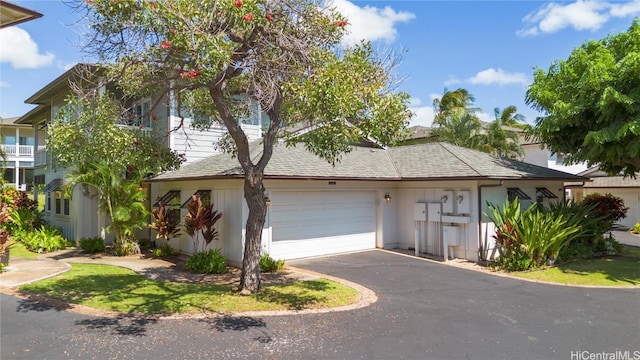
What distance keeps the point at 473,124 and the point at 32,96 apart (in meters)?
23.3

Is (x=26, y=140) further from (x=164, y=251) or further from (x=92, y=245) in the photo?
(x=164, y=251)

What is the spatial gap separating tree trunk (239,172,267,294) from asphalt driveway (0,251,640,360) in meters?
1.57

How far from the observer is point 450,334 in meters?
6.60

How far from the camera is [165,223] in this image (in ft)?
44.5

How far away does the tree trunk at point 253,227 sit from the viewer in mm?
8703

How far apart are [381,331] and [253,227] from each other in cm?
346

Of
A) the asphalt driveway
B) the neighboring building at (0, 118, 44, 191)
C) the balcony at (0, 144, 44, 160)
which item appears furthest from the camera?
the neighboring building at (0, 118, 44, 191)

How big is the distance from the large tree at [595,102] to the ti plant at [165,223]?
510 inches

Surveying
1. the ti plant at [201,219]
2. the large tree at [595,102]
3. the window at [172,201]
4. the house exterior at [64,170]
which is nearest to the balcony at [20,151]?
the house exterior at [64,170]

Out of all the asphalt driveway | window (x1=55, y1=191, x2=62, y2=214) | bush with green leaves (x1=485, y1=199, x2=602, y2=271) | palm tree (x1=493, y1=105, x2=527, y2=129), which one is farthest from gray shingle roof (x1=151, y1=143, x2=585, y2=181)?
palm tree (x1=493, y1=105, x2=527, y2=129)

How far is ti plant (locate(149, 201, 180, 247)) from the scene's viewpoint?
13523 mm

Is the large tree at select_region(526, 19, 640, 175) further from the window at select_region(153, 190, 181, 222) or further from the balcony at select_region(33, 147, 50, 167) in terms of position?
the balcony at select_region(33, 147, 50, 167)

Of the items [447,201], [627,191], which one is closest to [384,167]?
[447,201]

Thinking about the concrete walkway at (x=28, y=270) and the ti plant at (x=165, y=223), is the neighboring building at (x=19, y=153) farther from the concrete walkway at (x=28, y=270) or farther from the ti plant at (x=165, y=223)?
the ti plant at (x=165, y=223)
